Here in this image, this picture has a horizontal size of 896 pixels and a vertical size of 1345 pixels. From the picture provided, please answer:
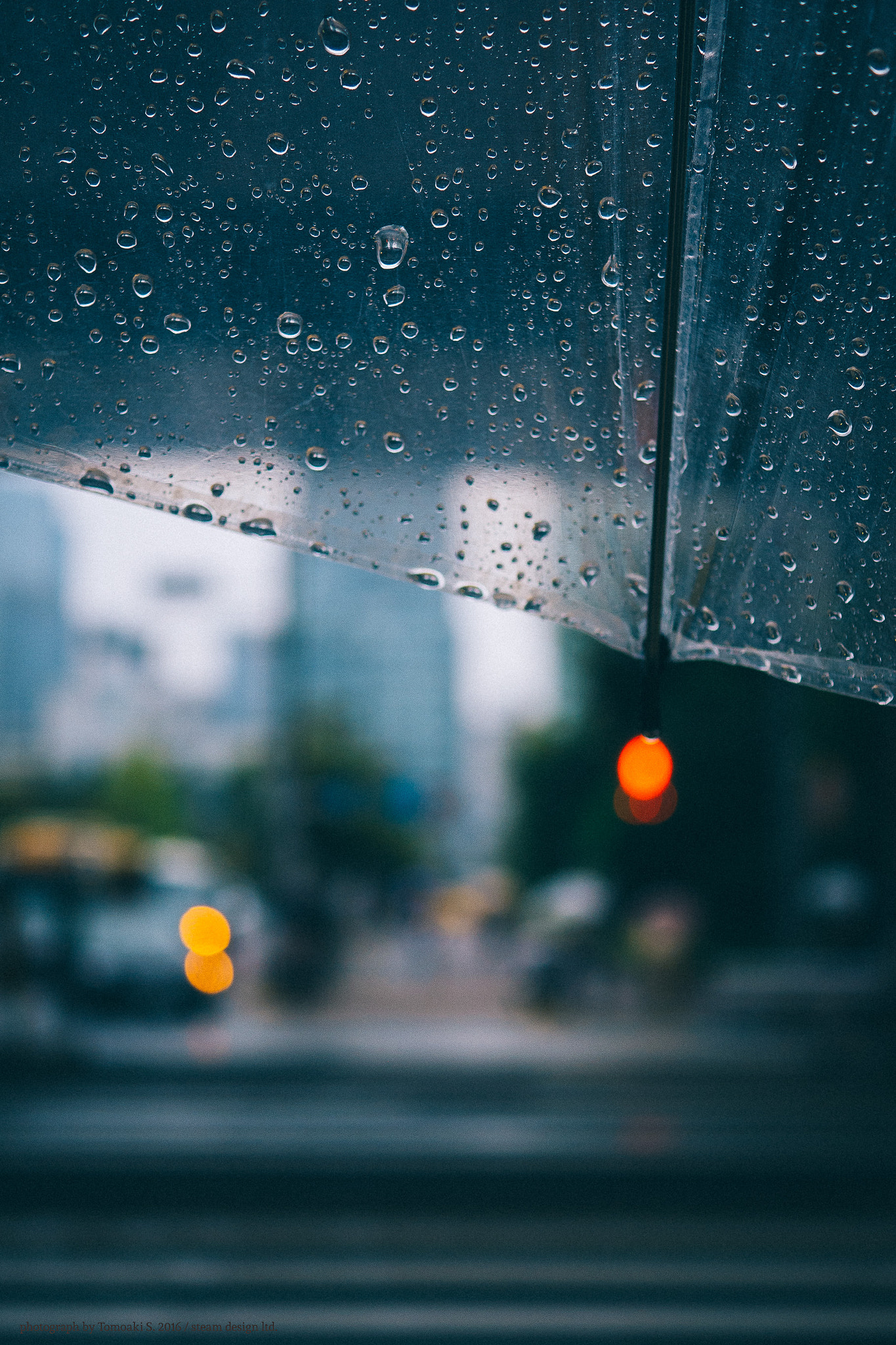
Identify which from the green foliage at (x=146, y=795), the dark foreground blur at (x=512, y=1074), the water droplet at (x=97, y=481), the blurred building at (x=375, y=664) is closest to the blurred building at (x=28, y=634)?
the green foliage at (x=146, y=795)

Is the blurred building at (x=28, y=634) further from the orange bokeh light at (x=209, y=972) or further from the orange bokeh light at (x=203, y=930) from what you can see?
the orange bokeh light at (x=209, y=972)

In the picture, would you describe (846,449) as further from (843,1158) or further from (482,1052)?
(482,1052)

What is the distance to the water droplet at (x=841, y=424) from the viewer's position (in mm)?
1161

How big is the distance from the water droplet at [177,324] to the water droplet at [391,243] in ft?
0.73

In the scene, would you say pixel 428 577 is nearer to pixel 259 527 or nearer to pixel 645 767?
pixel 259 527

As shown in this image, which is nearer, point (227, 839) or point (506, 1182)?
point (506, 1182)

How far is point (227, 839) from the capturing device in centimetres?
3891

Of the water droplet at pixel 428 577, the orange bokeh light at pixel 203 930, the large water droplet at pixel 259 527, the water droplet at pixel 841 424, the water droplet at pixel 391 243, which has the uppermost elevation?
the water droplet at pixel 391 243

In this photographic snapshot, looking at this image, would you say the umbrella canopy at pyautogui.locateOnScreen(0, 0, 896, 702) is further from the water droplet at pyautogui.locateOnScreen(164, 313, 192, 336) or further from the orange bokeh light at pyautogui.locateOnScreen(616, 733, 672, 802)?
the orange bokeh light at pyautogui.locateOnScreen(616, 733, 672, 802)

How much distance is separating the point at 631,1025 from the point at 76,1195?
735 centimetres

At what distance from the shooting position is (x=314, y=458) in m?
1.18

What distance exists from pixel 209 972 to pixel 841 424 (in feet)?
48.7

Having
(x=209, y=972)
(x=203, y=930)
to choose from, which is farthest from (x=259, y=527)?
(x=203, y=930)

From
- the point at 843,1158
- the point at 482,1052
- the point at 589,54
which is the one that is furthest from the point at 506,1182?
the point at 589,54
